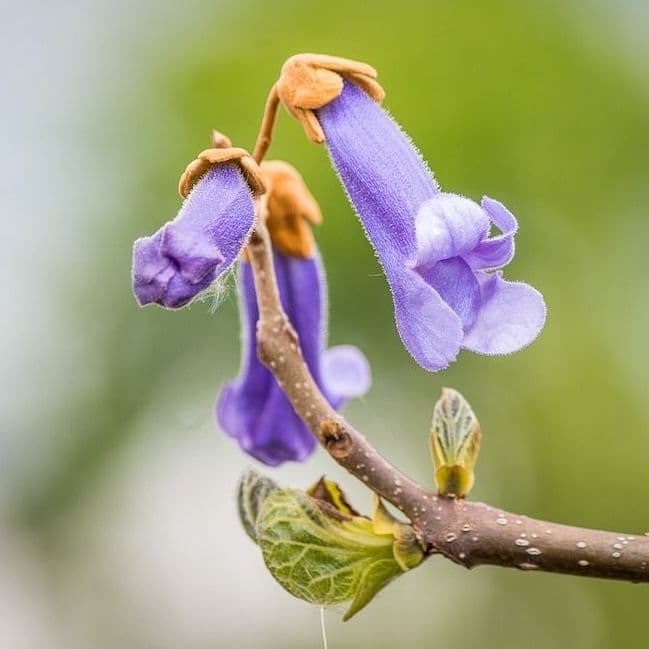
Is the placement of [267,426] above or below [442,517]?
above

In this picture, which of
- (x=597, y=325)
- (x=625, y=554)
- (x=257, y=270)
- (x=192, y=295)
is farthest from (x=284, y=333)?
(x=597, y=325)

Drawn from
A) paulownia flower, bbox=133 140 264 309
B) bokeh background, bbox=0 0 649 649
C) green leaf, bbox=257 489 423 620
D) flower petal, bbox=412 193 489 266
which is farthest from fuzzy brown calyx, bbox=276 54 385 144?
bokeh background, bbox=0 0 649 649

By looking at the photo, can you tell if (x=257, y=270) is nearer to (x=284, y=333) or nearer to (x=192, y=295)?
(x=284, y=333)

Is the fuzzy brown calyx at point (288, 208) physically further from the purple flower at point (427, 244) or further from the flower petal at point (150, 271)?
the flower petal at point (150, 271)

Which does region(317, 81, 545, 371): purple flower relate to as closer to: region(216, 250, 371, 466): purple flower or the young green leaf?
the young green leaf

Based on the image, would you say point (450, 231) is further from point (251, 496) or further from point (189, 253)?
point (251, 496)

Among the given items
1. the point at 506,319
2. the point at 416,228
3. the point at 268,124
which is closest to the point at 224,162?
the point at 268,124

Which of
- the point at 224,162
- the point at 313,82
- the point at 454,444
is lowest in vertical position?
the point at 454,444
